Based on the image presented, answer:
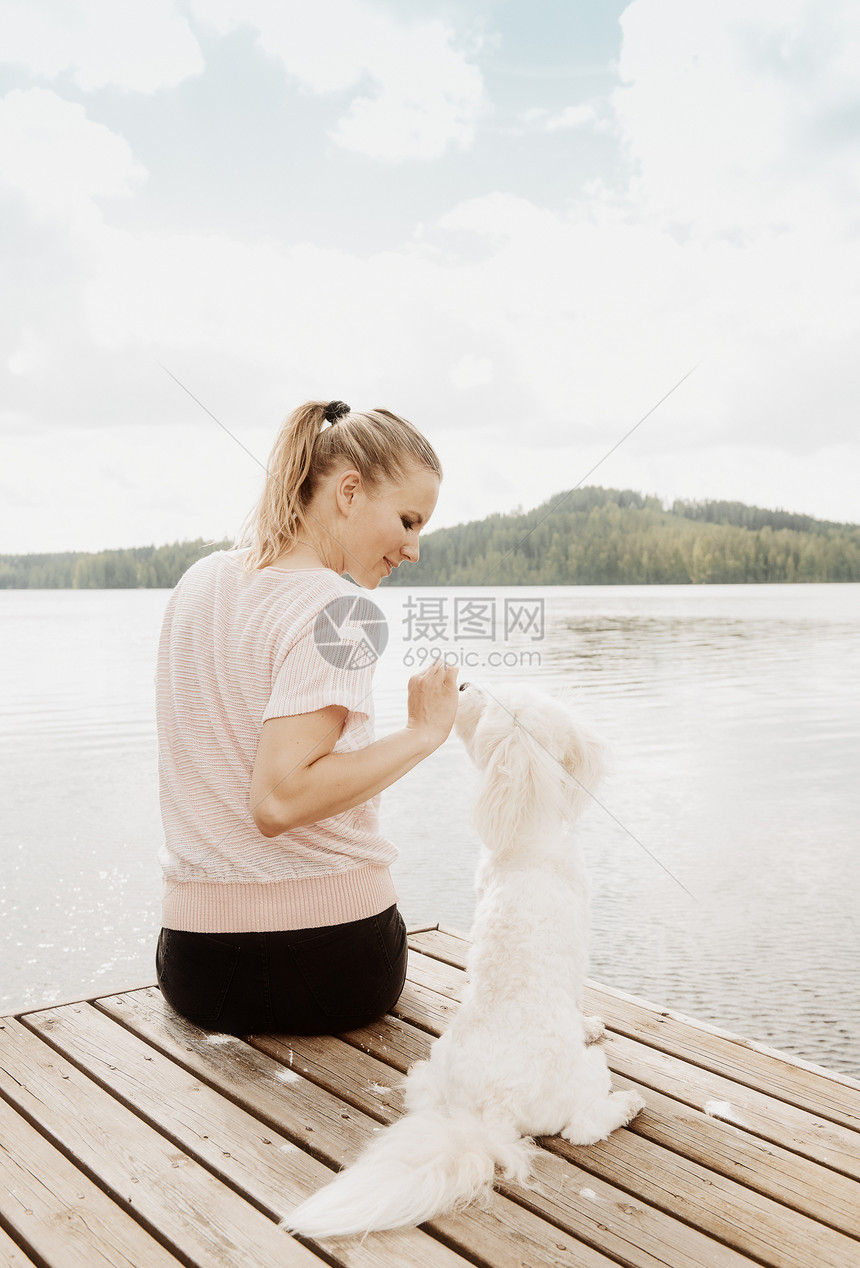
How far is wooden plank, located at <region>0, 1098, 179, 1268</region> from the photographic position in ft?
5.19

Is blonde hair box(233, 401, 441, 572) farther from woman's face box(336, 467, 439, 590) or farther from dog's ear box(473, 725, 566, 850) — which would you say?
dog's ear box(473, 725, 566, 850)

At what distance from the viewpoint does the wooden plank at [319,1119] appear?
1.60m

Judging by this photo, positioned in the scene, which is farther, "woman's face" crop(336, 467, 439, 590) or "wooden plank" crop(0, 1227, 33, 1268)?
"woman's face" crop(336, 467, 439, 590)

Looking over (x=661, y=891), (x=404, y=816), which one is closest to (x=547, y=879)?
(x=661, y=891)

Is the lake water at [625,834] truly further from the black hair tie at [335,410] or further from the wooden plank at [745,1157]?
the wooden plank at [745,1157]

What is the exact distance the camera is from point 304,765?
1930 millimetres

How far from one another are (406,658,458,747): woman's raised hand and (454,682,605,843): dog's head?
0.15 m

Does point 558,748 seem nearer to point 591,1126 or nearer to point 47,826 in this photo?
point 591,1126

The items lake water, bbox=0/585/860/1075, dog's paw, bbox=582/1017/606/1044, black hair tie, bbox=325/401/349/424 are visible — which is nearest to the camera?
black hair tie, bbox=325/401/349/424

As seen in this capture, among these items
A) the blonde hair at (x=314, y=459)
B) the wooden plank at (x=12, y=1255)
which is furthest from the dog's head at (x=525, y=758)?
the wooden plank at (x=12, y=1255)

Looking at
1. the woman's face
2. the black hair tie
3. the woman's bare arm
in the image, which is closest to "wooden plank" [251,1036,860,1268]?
the woman's bare arm

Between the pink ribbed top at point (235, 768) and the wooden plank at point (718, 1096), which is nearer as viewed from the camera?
the wooden plank at point (718, 1096)

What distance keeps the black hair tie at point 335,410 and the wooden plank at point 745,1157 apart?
5.10 feet

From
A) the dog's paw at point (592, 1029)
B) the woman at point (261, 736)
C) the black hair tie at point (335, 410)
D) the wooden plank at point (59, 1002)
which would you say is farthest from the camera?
the wooden plank at point (59, 1002)
